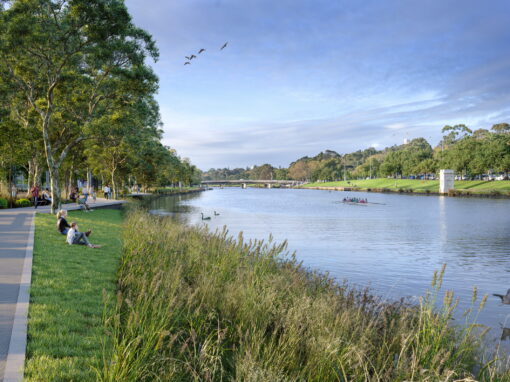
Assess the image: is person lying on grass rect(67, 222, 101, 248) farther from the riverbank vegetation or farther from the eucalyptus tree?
the riverbank vegetation

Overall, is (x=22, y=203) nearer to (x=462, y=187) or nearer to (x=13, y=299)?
(x=13, y=299)

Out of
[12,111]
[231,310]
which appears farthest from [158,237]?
[12,111]

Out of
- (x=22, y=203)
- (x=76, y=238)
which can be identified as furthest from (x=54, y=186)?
(x=76, y=238)

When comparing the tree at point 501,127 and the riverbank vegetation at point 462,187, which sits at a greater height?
the tree at point 501,127

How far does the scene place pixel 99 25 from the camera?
20344mm

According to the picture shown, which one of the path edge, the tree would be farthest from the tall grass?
the tree

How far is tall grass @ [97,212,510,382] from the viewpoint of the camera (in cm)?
478

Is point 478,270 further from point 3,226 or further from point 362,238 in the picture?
point 3,226

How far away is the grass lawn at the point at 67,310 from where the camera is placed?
476 cm

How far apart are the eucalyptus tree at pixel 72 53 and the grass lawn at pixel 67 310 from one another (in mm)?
12457

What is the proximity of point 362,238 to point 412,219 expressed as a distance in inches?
602

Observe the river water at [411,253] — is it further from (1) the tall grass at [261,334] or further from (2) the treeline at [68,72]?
(2) the treeline at [68,72]

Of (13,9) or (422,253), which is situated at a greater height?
(13,9)

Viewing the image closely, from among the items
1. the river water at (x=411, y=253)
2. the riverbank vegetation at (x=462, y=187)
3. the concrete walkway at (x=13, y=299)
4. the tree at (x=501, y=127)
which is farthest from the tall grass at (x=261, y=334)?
the tree at (x=501, y=127)
